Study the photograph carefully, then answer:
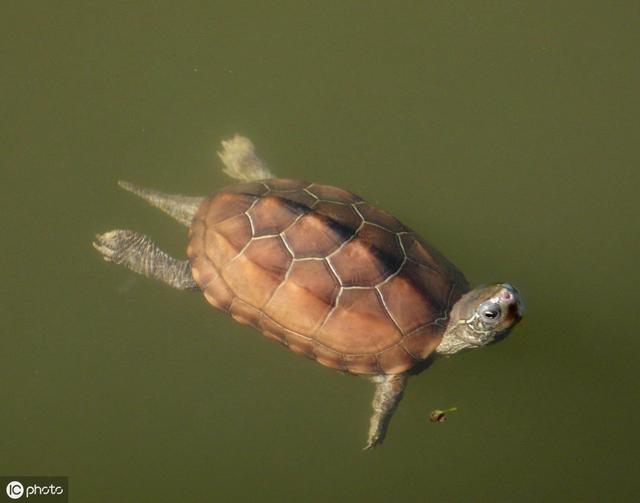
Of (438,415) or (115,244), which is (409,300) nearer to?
(438,415)

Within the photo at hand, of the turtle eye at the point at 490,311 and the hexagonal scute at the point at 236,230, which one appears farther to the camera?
the hexagonal scute at the point at 236,230

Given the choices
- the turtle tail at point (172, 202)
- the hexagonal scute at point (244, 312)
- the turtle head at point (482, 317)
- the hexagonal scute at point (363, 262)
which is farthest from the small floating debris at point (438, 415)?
the turtle tail at point (172, 202)

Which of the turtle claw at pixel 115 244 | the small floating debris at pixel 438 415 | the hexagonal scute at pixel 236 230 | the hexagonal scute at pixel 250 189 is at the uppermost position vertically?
the hexagonal scute at pixel 250 189

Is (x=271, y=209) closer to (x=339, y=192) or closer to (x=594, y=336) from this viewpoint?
(x=339, y=192)

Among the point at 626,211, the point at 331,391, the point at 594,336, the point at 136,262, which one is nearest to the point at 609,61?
the point at 626,211

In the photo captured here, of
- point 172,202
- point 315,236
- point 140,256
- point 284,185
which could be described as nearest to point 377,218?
point 315,236

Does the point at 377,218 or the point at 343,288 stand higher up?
the point at 377,218

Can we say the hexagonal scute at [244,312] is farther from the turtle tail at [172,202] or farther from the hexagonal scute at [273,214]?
the turtle tail at [172,202]
